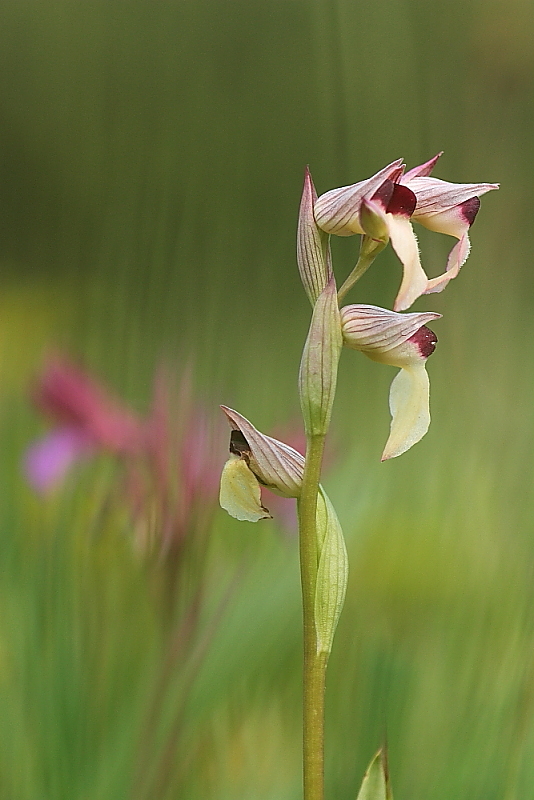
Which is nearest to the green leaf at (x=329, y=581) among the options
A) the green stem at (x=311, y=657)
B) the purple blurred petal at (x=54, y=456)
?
the green stem at (x=311, y=657)

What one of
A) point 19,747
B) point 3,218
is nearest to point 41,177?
point 3,218

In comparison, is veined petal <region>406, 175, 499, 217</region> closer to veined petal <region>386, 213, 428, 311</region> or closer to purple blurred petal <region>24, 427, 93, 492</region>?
veined petal <region>386, 213, 428, 311</region>

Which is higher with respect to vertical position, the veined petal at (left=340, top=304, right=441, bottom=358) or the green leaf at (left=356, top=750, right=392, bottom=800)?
the veined petal at (left=340, top=304, right=441, bottom=358)

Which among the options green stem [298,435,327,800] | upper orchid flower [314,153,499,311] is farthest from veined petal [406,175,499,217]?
green stem [298,435,327,800]

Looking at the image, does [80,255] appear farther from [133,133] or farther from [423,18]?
[423,18]

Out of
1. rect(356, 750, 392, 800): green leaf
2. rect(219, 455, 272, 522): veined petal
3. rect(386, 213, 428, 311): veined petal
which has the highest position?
rect(386, 213, 428, 311): veined petal

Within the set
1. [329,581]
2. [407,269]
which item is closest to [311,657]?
[329,581]
